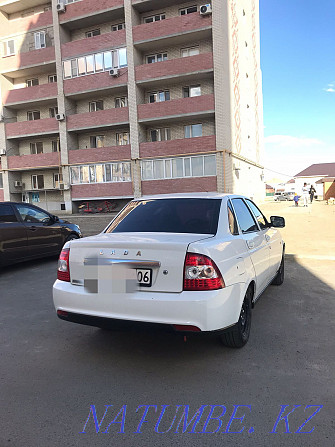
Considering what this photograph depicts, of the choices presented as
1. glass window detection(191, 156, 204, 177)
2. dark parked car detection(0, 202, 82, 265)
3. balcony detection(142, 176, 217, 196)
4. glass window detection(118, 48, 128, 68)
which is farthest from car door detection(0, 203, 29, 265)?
glass window detection(118, 48, 128, 68)

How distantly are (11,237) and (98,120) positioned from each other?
2055cm

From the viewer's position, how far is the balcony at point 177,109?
74.7ft

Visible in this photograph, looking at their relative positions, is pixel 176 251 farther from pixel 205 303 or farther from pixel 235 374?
pixel 235 374

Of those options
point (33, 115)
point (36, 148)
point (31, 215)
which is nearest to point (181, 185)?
point (36, 148)

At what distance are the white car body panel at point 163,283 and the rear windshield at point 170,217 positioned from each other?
191 millimetres

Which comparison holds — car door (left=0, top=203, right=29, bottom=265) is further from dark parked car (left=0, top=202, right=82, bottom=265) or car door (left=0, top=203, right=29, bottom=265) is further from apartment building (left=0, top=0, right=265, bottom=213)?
apartment building (left=0, top=0, right=265, bottom=213)

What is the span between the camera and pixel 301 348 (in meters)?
3.24

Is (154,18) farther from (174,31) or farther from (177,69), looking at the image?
(177,69)

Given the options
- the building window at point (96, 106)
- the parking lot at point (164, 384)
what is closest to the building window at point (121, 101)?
the building window at point (96, 106)

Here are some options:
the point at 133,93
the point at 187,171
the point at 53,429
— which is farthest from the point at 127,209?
the point at 133,93

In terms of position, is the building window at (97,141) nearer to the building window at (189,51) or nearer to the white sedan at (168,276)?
A: the building window at (189,51)

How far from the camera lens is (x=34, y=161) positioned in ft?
93.1

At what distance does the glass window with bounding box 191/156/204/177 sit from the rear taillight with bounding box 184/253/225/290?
21249 millimetres

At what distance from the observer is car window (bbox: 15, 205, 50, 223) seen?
24.7 ft
